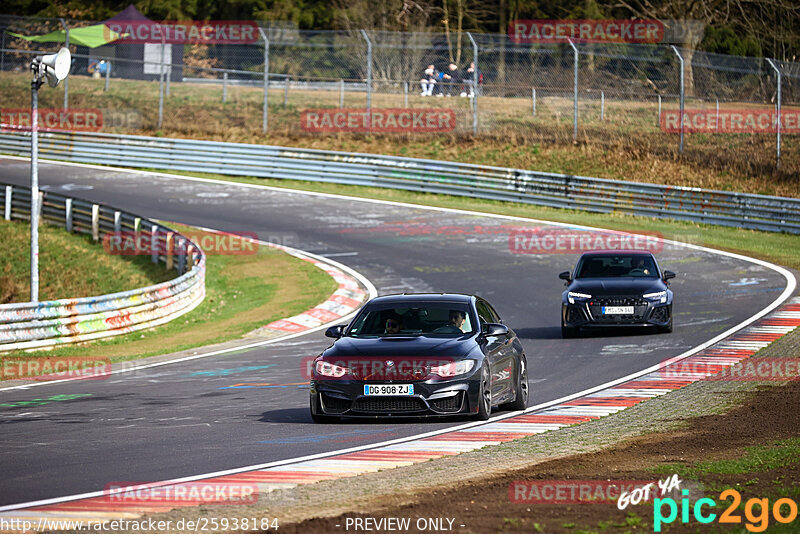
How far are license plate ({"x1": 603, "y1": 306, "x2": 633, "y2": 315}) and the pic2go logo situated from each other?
11.4 metres

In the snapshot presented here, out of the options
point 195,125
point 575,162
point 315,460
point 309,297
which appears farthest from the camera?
point 195,125

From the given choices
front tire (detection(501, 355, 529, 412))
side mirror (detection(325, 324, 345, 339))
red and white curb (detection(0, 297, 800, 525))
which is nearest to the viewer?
red and white curb (detection(0, 297, 800, 525))

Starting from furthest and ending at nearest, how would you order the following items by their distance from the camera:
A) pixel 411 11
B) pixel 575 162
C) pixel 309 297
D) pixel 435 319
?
pixel 411 11 → pixel 575 162 → pixel 309 297 → pixel 435 319

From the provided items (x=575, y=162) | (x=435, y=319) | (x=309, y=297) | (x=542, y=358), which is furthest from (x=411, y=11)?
(x=435, y=319)

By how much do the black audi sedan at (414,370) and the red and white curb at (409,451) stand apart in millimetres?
345

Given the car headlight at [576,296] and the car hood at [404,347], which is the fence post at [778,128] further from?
the car hood at [404,347]

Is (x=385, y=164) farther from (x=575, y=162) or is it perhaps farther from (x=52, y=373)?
(x=52, y=373)

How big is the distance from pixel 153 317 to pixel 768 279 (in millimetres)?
13011

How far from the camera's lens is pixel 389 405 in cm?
1106

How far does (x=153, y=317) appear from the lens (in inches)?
842

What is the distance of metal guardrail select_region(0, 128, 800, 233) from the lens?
31812 mm

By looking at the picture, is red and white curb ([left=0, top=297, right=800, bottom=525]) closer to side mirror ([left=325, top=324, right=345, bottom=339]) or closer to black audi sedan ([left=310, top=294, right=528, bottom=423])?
black audi sedan ([left=310, top=294, right=528, bottom=423])

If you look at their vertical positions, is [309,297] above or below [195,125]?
below

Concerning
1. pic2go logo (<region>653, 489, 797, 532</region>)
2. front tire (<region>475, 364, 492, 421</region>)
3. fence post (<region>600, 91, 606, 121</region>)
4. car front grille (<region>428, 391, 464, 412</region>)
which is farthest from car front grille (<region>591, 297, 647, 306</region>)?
fence post (<region>600, 91, 606, 121</region>)
